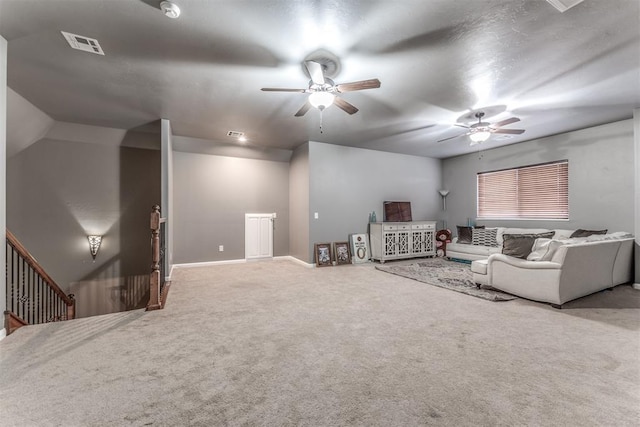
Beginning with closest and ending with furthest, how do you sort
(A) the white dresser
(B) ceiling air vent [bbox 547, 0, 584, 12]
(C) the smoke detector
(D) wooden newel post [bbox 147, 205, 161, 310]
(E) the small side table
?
(B) ceiling air vent [bbox 547, 0, 584, 12] → (C) the smoke detector → (D) wooden newel post [bbox 147, 205, 161, 310] → (A) the white dresser → (E) the small side table

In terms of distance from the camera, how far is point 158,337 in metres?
2.42

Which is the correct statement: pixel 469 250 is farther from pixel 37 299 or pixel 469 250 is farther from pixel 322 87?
pixel 37 299

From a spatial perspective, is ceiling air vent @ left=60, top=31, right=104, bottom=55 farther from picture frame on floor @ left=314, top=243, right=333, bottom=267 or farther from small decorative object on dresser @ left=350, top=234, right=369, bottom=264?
small decorative object on dresser @ left=350, top=234, right=369, bottom=264

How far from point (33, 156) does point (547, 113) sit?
809 cm

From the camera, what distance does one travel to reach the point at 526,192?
224 inches

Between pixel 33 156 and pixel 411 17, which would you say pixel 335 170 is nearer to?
pixel 411 17

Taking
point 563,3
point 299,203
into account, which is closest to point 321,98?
point 563,3

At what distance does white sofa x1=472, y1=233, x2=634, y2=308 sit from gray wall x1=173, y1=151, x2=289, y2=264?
4181mm

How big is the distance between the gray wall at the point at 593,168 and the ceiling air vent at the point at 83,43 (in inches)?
273

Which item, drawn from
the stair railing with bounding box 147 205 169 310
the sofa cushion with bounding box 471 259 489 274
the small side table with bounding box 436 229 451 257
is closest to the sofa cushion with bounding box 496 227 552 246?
the small side table with bounding box 436 229 451 257

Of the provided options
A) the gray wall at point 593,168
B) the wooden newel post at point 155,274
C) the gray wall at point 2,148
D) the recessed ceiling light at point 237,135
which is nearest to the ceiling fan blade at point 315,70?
the wooden newel post at point 155,274

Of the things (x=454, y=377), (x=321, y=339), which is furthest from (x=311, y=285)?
(x=454, y=377)

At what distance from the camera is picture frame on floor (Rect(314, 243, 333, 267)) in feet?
18.2

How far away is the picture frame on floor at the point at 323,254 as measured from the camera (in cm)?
555
